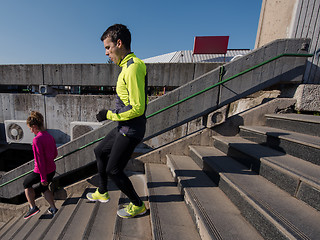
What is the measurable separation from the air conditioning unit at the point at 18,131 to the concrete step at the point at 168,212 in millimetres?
4272

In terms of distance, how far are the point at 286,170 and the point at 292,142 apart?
726 millimetres

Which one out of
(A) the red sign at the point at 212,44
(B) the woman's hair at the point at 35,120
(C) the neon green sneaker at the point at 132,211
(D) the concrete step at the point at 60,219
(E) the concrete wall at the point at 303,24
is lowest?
(D) the concrete step at the point at 60,219

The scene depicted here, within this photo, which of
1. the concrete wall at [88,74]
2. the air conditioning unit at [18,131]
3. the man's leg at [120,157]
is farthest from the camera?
the air conditioning unit at [18,131]

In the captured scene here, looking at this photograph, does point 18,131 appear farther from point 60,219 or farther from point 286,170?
point 286,170

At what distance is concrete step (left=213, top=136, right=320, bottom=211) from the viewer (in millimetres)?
1234

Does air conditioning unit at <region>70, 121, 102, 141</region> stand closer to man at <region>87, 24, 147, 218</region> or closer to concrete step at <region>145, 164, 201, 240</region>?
concrete step at <region>145, 164, 201, 240</region>

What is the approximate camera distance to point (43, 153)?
2.37m

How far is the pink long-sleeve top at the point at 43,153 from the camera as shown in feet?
7.57

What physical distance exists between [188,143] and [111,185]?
1.91 meters

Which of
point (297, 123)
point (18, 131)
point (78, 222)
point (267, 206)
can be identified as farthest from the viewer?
point (18, 131)

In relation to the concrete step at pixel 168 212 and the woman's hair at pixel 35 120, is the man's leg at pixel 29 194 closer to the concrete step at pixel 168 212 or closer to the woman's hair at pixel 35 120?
the woman's hair at pixel 35 120

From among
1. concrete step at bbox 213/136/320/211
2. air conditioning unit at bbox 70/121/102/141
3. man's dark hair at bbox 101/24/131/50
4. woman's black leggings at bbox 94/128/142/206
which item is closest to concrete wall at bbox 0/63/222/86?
air conditioning unit at bbox 70/121/102/141

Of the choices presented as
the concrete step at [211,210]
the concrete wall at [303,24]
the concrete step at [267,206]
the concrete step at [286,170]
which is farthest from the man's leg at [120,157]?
the concrete wall at [303,24]

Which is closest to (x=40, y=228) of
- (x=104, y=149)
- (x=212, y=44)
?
(x=104, y=149)
